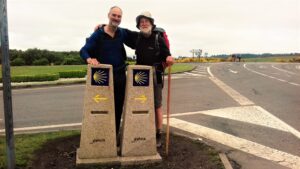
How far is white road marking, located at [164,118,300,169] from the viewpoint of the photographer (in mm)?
5688

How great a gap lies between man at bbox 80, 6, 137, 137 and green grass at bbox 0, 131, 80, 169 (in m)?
1.48

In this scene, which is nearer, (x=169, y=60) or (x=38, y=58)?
(x=169, y=60)

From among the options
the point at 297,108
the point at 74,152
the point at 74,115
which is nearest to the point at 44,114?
the point at 74,115

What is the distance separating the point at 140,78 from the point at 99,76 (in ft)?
1.86

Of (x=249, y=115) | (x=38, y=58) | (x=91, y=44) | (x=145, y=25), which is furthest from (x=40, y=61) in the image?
(x=145, y=25)

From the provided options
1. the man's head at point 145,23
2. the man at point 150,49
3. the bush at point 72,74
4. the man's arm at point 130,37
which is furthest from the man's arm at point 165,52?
the bush at point 72,74

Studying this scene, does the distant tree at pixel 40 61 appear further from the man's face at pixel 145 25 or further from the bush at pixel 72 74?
the man's face at pixel 145 25

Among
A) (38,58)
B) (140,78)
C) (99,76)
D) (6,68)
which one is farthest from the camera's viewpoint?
(38,58)

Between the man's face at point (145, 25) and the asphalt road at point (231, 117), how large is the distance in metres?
2.21

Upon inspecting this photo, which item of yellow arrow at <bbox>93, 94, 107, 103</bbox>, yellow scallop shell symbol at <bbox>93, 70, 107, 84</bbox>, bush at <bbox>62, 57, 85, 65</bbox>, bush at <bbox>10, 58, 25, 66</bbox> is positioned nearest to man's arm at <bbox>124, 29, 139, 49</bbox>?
yellow scallop shell symbol at <bbox>93, 70, 107, 84</bbox>

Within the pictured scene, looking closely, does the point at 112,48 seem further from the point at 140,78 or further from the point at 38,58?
the point at 38,58

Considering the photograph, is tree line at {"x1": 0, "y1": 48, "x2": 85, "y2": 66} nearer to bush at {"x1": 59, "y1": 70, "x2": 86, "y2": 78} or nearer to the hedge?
bush at {"x1": 59, "y1": 70, "x2": 86, "y2": 78}

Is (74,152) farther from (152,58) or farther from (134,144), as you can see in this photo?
(152,58)

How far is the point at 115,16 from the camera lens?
5.40m
